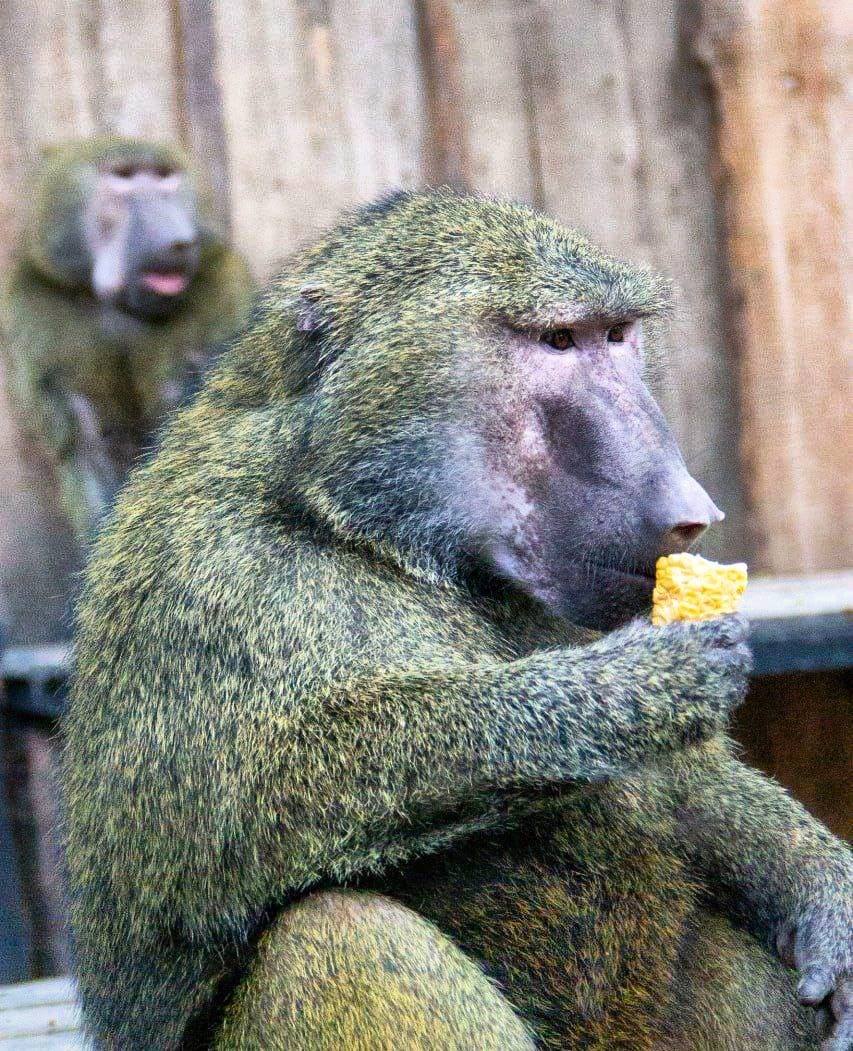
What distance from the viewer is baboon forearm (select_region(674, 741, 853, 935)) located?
8.09ft

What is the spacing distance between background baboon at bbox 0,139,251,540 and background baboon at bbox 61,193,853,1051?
2397 mm

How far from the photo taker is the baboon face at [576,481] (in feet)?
7.39

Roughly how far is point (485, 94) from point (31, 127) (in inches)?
53.0

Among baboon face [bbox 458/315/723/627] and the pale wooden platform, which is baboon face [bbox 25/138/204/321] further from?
baboon face [bbox 458/315/723/627]

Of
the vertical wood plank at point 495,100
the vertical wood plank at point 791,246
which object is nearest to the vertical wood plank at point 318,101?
the vertical wood plank at point 495,100

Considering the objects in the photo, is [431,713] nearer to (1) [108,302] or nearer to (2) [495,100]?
(2) [495,100]

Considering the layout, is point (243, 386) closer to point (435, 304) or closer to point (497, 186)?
point (435, 304)

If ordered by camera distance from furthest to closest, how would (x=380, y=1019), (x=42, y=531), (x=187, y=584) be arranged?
(x=42, y=531), (x=187, y=584), (x=380, y=1019)

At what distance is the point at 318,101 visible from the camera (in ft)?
15.0

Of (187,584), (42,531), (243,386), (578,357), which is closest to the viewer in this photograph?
(187,584)

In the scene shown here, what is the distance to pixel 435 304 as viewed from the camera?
2.38 meters

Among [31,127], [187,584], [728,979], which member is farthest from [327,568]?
[31,127]

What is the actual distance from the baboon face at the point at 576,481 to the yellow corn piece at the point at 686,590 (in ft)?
0.08

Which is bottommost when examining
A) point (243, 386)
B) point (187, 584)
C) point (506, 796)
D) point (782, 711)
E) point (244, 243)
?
point (782, 711)
